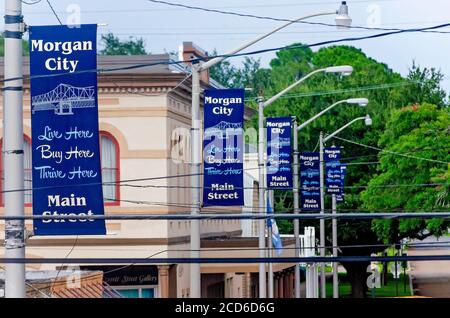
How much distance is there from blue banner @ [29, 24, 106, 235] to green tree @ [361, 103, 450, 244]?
38.3 metres

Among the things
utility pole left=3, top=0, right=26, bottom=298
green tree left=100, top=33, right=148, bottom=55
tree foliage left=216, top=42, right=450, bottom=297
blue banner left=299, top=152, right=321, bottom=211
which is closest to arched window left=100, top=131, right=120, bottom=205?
blue banner left=299, top=152, right=321, bottom=211

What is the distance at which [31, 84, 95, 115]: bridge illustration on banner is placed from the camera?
17.3 metres

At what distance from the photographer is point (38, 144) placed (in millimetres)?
17781

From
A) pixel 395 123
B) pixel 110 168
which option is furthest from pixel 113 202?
pixel 395 123

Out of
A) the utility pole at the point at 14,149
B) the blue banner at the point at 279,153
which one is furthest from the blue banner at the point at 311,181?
the utility pole at the point at 14,149

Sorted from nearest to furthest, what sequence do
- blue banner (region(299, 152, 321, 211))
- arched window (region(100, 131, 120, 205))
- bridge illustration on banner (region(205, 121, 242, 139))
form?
bridge illustration on banner (region(205, 121, 242, 139)), arched window (region(100, 131, 120, 205)), blue banner (region(299, 152, 321, 211))

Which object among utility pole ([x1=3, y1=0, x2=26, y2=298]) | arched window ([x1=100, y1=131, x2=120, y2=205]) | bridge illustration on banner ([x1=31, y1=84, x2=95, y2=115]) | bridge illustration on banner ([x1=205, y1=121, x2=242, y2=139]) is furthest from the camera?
arched window ([x1=100, y1=131, x2=120, y2=205])

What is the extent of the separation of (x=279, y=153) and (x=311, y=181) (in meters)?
12.6

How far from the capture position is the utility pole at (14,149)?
13.9m

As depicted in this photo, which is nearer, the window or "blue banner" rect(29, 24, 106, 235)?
"blue banner" rect(29, 24, 106, 235)

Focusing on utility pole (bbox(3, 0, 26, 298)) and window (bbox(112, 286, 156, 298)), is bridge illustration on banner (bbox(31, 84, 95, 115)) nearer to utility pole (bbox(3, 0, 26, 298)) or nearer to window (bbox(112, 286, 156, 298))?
utility pole (bbox(3, 0, 26, 298))

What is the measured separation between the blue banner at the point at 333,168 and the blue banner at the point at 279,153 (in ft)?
53.3

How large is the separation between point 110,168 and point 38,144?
2312cm
